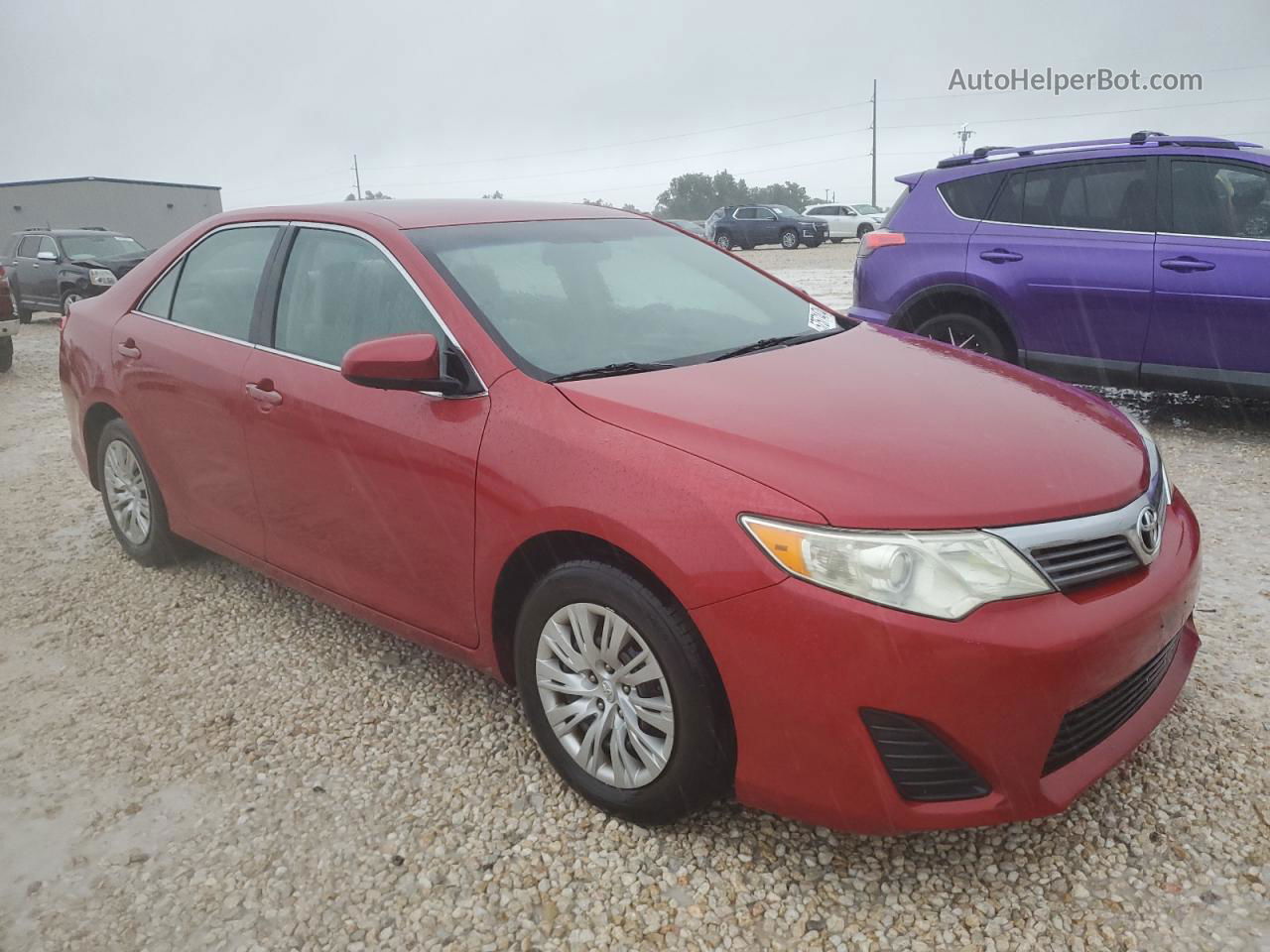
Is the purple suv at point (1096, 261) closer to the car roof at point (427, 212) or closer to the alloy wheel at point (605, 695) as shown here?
the car roof at point (427, 212)

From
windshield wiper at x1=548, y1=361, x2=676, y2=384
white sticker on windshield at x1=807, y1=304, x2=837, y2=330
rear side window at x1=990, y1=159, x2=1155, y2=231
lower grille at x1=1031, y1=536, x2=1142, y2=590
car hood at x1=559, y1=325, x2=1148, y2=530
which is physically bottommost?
lower grille at x1=1031, y1=536, x2=1142, y2=590

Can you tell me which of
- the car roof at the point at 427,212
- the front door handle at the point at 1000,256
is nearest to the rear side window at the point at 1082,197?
the front door handle at the point at 1000,256

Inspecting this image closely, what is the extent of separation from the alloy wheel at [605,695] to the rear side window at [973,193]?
4.99 metres

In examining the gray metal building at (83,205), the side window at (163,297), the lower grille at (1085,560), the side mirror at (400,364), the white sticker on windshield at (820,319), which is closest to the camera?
the lower grille at (1085,560)

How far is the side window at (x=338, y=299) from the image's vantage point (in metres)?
2.93

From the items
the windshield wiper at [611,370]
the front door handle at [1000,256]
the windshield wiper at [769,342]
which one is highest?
the front door handle at [1000,256]

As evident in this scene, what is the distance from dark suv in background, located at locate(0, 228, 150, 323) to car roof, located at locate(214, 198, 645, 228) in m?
14.6

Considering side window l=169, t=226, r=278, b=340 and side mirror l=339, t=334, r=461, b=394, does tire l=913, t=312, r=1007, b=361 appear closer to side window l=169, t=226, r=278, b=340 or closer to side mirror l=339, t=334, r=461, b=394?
side window l=169, t=226, r=278, b=340

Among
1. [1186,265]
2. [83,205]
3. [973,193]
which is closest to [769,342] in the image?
[1186,265]

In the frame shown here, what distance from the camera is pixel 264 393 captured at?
128 inches

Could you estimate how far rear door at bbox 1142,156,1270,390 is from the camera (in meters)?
5.42

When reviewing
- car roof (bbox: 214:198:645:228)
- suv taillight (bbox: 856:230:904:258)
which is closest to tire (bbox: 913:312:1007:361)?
suv taillight (bbox: 856:230:904:258)

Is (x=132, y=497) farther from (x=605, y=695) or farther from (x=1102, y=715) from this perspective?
(x=1102, y=715)

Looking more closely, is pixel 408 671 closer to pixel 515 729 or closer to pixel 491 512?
pixel 515 729
